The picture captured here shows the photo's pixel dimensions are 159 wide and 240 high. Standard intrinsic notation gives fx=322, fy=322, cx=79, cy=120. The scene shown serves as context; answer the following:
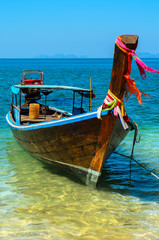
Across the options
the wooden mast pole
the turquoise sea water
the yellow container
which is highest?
the wooden mast pole

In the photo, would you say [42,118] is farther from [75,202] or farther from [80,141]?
[75,202]

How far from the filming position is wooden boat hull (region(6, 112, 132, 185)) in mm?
7168

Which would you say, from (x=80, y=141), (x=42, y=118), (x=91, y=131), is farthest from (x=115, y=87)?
(x=42, y=118)

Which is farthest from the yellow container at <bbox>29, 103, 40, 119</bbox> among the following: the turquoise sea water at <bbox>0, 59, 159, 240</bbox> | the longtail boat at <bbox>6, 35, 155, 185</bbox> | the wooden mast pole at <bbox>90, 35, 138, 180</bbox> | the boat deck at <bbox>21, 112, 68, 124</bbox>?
the wooden mast pole at <bbox>90, 35, 138, 180</bbox>

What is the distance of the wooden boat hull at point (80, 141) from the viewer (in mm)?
7168

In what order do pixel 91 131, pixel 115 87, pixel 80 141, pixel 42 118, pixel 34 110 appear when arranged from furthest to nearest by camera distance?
pixel 42 118 < pixel 34 110 < pixel 80 141 < pixel 91 131 < pixel 115 87

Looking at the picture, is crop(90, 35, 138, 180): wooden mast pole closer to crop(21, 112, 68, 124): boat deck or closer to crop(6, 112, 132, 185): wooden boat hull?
crop(6, 112, 132, 185): wooden boat hull

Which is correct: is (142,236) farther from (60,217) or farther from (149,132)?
(149,132)

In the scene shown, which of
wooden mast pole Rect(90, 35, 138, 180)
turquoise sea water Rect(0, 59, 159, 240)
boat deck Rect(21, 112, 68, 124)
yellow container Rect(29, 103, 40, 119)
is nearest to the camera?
turquoise sea water Rect(0, 59, 159, 240)

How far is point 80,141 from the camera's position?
7613 mm

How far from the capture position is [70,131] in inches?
300

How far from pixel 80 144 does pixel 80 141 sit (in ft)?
0.30

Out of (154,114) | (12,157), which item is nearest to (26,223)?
(12,157)

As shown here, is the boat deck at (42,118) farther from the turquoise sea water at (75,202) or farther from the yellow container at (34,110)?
the turquoise sea water at (75,202)
